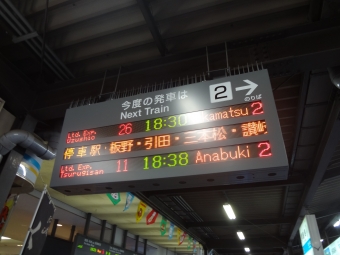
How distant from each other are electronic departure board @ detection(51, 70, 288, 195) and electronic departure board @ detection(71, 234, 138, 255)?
213 inches

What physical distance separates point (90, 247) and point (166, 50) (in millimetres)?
6765

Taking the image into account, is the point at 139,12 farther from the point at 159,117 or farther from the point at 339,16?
the point at 339,16

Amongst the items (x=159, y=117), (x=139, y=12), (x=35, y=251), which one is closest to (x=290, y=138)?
(x=159, y=117)

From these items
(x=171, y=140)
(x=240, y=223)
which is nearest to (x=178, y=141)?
(x=171, y=140)

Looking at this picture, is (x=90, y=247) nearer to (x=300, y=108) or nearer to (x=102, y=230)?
(x=102, y=230)

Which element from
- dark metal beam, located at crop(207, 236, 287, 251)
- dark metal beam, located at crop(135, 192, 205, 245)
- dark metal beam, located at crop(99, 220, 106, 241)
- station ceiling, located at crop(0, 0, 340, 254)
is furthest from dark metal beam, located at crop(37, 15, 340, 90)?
dark metal beam, located at crop(207, 236, 287, 251)

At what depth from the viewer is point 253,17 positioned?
339 cm

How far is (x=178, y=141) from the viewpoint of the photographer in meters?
2.77

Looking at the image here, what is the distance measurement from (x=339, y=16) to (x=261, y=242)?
493 inches

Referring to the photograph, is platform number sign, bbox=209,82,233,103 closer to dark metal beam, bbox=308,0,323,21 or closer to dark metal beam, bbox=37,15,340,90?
dark metal beam, bbox=37,15,340,90

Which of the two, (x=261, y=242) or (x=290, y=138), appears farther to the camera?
(x=261, y=242)

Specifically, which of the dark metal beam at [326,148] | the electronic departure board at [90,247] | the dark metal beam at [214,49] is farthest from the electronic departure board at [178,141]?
the electronic departure board at [90,247]

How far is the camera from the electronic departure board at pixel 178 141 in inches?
96.0

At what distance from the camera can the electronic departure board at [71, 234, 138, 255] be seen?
744 centimetres
